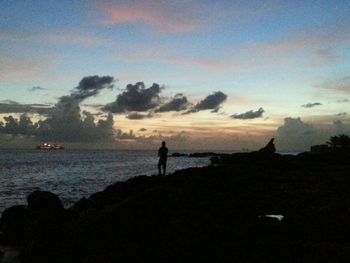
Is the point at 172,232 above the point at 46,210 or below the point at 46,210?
above

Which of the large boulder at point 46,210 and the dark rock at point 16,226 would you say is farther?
the dark rock at point 16,226

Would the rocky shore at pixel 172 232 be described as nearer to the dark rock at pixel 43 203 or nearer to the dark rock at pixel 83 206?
the dark rock at pixel 43 203

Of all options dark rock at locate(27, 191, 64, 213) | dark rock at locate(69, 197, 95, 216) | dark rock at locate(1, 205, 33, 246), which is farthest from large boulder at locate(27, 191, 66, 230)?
dark rock at locate(69, 197, 95, 216)

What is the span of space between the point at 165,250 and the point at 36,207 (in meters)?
6.98

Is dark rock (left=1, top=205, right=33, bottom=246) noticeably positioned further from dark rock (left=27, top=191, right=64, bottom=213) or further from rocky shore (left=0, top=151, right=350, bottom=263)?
dark rock (left=27, top=191, right=64, bottom=213)

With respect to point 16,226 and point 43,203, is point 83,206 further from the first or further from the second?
point 43,203


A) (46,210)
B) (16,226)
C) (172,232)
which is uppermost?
(172,232)

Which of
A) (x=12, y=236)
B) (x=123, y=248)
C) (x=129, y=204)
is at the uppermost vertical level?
(x=129, y=204)

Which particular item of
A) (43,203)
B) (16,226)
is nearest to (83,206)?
(16,226)

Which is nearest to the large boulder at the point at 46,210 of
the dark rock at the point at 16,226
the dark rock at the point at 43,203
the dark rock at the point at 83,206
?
the dark rock at the point at 43,203

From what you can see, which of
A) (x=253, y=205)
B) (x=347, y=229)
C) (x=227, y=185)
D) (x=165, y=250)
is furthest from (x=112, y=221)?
(x=227, y=185)

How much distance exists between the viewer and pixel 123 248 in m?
12.4

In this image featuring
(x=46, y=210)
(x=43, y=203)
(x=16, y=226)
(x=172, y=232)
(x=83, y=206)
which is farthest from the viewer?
(x=83, y=206)

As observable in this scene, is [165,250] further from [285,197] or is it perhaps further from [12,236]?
[285,197]
